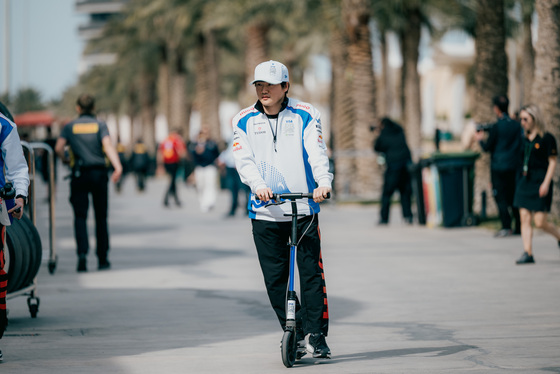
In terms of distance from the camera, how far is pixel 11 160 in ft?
21.7

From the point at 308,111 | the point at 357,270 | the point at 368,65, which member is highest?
the point at 368,65

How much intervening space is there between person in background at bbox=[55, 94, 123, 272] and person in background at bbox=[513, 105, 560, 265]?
14.4 ft

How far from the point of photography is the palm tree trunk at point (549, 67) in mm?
15281

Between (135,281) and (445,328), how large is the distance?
13.6 ft

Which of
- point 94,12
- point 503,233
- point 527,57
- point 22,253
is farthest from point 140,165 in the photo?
point 94,12

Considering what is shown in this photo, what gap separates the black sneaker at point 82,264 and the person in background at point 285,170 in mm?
5550

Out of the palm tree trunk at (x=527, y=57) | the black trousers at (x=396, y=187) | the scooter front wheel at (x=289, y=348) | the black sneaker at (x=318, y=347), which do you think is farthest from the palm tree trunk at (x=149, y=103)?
the scooter front wheel at (x=289, y=348)

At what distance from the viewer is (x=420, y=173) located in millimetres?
17219

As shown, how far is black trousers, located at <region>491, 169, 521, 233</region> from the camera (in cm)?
1455

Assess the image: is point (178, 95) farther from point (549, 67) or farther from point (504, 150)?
point (504, 150)

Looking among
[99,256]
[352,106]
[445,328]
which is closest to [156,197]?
[352,106]

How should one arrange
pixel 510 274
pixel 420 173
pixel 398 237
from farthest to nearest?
pixel 420 173 < pixel 398 237 < pixel 510 274

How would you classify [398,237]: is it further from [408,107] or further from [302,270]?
[408,107]

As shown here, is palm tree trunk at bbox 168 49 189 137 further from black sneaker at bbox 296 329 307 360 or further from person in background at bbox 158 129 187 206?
black sneaker at bbox 296 329 307 360
